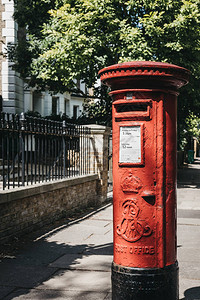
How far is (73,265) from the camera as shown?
5312 mm

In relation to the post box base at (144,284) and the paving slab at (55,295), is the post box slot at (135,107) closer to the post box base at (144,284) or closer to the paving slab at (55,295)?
the post box base at (144,284)

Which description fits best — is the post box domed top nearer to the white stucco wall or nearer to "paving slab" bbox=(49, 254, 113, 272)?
"paving slab" bbox=(49, 254, 113, 272)

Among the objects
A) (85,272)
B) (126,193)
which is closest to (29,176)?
(85,272)

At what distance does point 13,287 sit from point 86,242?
2.28 meters

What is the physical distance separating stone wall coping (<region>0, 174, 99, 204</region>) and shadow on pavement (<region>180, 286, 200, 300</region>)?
9.72 ft

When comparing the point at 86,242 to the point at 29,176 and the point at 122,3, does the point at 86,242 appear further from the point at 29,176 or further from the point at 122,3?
the point at 122,3

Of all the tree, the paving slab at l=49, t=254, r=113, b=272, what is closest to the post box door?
the paving slab at l=49, t=254, r=113, b=272

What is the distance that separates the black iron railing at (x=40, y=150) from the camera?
672 centimetres

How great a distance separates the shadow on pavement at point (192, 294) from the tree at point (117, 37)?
10.3m

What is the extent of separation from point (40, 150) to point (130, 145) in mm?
4617

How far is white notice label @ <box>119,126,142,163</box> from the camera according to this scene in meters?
3.69

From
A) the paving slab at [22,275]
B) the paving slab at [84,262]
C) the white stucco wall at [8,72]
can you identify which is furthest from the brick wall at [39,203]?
the white stucco wall at [8,72]

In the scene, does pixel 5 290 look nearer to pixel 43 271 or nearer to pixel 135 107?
pixel 43 271

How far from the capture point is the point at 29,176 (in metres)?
7.75
